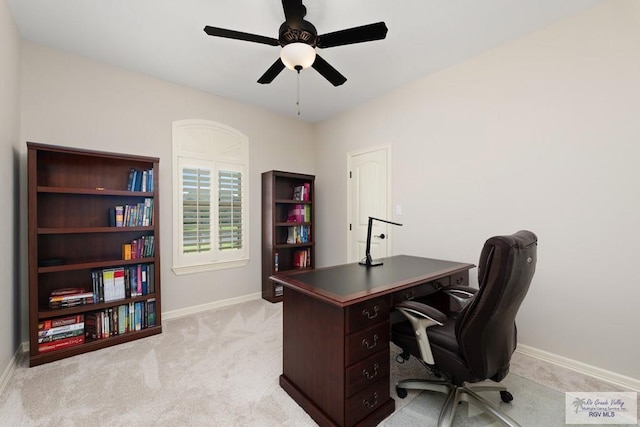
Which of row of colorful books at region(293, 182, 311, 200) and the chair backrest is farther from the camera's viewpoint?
row of colorful books at region(293, 182, 311, 200)

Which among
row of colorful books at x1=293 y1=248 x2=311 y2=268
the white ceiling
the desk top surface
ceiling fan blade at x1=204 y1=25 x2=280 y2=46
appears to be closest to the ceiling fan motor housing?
ceiling fan blade at x1=204 y1=25 x2=280 y2=46

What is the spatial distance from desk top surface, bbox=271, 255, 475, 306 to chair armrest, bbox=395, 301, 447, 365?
0.47 ft

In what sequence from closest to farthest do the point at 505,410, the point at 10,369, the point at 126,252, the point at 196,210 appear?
the point at 505,410 < the point at 10,369 < the point at 126,252 < the point at 196,210

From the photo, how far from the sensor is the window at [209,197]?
3125 mm

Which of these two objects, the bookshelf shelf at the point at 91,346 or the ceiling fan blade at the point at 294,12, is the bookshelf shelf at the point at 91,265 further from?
the ceiling fan blade at the point at 294,12

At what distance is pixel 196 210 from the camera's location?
3.22 metres

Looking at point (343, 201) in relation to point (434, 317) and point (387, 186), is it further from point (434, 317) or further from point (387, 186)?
point (434, 317)

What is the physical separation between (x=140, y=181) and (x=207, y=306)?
1651mm

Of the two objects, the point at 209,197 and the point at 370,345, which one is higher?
the point at 209,197

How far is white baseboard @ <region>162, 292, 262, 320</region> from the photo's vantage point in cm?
304

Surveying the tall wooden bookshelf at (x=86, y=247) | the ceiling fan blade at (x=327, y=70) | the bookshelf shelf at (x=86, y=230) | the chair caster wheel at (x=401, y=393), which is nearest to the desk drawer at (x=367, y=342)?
the chair caster wheel at (x=401, y=393)

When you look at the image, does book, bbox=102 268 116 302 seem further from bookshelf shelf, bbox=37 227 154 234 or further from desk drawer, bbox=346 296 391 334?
desk drawer, bbox=346 296 391 334

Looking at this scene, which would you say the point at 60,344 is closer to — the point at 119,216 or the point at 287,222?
the point at 119,216

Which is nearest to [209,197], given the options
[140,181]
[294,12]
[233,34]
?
[140,181]
